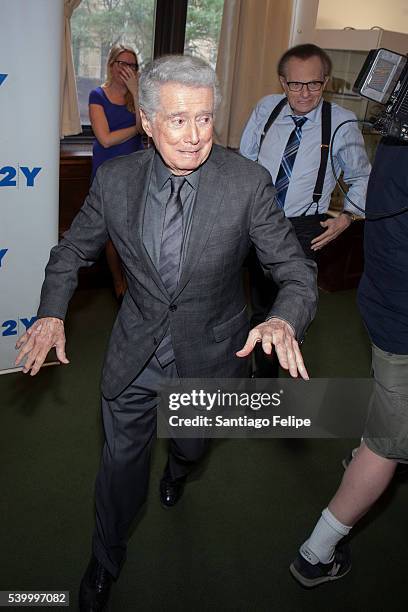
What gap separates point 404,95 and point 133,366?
1170 mm

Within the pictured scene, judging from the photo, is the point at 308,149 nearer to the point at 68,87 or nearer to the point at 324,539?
the point at 324,539

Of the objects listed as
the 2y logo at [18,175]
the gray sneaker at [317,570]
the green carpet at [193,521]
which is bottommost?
the green carpet at [193,521]

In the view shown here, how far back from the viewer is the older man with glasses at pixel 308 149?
2715 mm

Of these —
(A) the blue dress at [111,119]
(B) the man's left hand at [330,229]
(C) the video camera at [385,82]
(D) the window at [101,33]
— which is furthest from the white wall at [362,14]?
(C) the video camera at [385,82]

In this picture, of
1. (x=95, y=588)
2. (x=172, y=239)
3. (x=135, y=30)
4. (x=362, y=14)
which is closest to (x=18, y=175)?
(x=172, y=239)

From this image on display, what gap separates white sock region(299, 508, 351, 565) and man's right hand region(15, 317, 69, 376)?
3.55ft

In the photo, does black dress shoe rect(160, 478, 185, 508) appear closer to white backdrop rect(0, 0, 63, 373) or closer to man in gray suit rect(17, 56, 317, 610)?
man in gray suit rect(17, 56, 317, 610)

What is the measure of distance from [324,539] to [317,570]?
0.15 m

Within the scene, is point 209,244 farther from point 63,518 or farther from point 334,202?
point 334,202

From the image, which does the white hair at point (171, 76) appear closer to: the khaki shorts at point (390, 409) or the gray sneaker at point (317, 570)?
the khaki shorts at point (390, 409)

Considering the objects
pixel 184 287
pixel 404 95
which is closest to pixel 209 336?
pixel 184 287

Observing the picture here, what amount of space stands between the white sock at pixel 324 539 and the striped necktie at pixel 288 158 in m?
1.49

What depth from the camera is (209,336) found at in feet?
6.05

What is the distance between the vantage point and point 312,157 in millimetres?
2818
